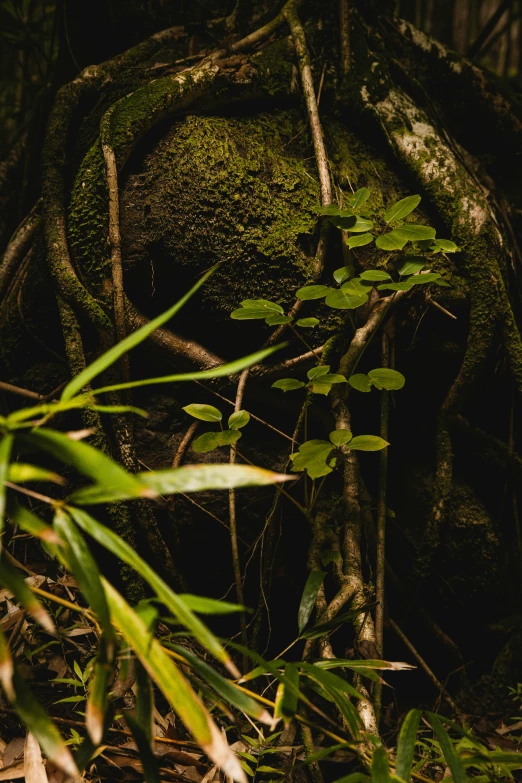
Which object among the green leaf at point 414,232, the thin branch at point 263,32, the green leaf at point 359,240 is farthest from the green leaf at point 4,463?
the thin branch at point 263,32

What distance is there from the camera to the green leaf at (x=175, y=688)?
76 cm

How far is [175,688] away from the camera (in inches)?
30.8

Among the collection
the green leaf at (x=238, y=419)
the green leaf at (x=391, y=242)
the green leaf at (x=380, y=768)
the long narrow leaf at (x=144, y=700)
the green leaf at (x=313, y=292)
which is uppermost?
the green leaf at (x=391, y=242)

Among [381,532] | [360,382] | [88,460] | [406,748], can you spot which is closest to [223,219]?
[360,382]

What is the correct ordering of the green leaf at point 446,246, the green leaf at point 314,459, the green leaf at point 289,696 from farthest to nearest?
the green leaf at point 446,246 < the green leaf at point 314,459 < the green leaf at point 289,696

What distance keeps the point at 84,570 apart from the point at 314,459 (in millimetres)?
769

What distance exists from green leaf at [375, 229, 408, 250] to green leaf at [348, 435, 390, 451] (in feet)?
1.85

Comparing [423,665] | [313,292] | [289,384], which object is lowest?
[423,665]

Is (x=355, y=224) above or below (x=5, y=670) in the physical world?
above

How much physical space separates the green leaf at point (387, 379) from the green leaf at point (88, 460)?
94cm

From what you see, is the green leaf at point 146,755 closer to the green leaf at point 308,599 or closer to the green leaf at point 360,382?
the green leaf at point 308,599

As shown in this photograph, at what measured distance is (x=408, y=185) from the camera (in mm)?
2090

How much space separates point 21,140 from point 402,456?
2518 mm

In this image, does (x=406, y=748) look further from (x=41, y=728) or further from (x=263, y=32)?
(x=263, y=32)
